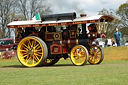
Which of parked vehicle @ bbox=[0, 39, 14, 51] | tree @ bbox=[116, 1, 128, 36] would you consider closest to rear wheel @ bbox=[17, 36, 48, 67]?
parked vehicle @ bbox=[0, 39, 14, 51]

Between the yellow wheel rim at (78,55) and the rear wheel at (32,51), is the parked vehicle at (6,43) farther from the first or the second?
the yellow wheel rim at (78,55)

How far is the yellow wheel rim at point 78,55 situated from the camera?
15531mm

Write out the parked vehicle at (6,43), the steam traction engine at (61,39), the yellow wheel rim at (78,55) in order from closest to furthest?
the yellow wheel rim at (78,55), the steam traction engine at (61,39), the parked vehicle at (6,43)

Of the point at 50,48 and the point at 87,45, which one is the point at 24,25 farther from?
the point at 87,45

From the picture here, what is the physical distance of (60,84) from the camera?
29.5 ft

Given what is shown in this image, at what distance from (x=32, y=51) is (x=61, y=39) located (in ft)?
4.93

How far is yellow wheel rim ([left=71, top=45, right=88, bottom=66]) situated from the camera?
51.0ft

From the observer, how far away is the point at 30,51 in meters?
16.4

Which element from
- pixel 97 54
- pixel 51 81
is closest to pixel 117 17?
pixel 97 54

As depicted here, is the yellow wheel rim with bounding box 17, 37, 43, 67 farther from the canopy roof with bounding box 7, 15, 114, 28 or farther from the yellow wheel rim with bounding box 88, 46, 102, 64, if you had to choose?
the yellow wheel rim with bounding box 88, 46, 102, 64

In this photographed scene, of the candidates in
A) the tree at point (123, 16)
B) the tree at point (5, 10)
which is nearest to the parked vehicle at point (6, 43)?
the tree at point (5, 10)

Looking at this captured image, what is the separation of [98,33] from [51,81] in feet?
22.0

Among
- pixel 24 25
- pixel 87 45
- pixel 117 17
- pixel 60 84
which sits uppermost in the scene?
pixel 117 17

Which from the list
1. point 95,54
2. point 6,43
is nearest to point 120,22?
point 6,43
